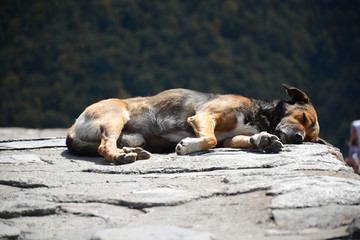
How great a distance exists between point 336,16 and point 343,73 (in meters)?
2.50

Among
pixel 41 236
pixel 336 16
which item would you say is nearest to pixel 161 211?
pixel 41 236

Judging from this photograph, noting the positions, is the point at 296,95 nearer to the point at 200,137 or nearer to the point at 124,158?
the point at 200,137

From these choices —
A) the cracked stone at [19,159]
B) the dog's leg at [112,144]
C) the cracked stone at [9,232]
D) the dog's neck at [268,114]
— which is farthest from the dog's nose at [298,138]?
the cracked stone at [9,232]

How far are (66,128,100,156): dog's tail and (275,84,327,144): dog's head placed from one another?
5.94ft

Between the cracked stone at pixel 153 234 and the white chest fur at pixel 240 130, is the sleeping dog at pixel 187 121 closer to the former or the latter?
the white chest fur at pixel 240 130

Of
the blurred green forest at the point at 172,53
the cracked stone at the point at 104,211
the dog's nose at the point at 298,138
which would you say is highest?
the cracked stone at the point at 104,211

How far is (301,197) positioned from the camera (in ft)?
9.42

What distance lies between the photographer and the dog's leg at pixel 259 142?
4391 mm

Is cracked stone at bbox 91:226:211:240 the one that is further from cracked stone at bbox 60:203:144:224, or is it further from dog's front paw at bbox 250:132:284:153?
dog's front paw at bbox 250:132:284:153

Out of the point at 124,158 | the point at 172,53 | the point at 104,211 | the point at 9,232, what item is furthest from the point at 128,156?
the point at 172,53

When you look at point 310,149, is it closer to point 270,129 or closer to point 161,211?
point 270,129

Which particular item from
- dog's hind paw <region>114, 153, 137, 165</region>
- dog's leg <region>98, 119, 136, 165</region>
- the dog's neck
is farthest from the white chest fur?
dog's hind paw <region>114, 153, 137, 165</region>

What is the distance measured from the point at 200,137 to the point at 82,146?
3.73ft

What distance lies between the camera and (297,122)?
5.11m
